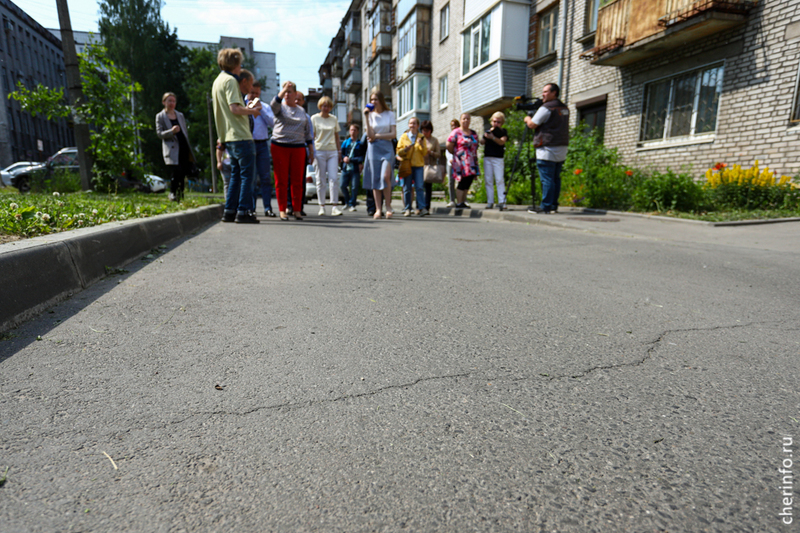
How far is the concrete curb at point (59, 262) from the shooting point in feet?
8.04

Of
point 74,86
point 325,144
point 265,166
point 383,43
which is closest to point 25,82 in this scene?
point 383,43

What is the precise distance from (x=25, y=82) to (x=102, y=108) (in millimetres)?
43869

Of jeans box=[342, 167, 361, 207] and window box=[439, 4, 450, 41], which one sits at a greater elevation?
window box=[439, 4, 450, 41]

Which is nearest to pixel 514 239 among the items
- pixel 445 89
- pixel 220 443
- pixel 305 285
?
pixel 305 285

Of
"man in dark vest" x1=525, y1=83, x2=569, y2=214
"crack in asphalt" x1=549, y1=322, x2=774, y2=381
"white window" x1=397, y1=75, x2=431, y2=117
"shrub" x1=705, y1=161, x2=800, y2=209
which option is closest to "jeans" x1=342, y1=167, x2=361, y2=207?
"man in dark vest" x1=525, y1=83, x2=569, y2=214

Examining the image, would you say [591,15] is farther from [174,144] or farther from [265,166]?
[174,144]

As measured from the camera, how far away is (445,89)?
83.0 feet

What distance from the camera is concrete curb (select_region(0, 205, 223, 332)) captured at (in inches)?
96.4

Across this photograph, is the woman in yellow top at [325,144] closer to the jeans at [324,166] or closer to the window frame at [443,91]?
the jeans at [324,166]

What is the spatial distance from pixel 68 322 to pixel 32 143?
54.1 metres

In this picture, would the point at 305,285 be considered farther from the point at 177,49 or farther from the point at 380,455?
the point at 177,49

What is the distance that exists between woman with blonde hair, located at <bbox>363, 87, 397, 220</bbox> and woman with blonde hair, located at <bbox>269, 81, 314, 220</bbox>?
1.08 meters

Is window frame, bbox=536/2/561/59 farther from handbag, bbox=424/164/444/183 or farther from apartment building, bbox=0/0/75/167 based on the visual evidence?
apartment building, bbox=0/0/75/167

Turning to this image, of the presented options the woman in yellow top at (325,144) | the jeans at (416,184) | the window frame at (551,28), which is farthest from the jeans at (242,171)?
the window frame at (551,28)
